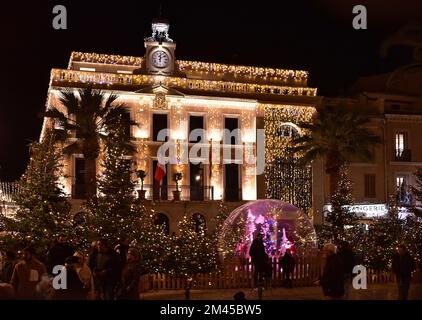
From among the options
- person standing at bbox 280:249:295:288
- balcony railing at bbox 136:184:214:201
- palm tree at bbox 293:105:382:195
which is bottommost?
person standing at bbox 280:249:295:288

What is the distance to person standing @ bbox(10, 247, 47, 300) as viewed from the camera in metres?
12.9

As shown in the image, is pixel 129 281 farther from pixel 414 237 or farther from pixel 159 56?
pixel 159 56

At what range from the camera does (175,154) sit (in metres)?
38.6

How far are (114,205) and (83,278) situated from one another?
8623mm

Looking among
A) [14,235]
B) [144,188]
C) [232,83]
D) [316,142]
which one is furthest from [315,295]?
[232,83]

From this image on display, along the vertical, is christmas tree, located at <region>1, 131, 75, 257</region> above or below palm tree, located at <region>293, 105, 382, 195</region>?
below

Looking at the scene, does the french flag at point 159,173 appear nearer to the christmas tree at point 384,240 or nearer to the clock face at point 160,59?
the clock face at point 160,59

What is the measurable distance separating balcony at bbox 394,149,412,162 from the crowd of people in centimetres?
3146

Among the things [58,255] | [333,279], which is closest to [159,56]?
[58,255]

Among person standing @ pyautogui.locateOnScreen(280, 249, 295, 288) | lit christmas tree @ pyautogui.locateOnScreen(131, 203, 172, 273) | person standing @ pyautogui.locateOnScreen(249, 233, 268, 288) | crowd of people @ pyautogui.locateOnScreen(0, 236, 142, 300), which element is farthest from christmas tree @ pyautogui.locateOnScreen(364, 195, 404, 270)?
crowd of people @ pyautogui.locateOnScreen(0, 236, 142, 300)

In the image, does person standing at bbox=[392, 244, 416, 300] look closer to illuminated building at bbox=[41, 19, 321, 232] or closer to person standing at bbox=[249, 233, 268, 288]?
person standing at bbox=[249, 233, 268, 288]

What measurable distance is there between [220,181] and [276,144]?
3824 millimetres

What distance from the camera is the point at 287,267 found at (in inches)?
848

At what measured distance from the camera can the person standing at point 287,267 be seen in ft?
70.5
